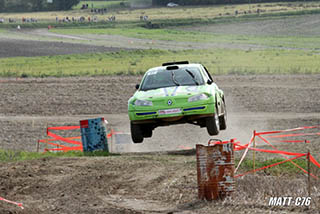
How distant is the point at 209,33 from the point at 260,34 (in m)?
7.05

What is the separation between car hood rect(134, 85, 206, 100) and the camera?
14.9m

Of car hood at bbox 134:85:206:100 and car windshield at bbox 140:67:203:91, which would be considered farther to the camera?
car windshield at bbox 140:67:203:91

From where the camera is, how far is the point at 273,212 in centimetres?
1015

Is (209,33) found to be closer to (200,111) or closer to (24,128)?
(24,128)

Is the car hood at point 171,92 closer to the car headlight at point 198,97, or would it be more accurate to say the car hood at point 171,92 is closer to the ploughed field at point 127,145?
the car headlight at point 198,97

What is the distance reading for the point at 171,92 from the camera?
14977mm

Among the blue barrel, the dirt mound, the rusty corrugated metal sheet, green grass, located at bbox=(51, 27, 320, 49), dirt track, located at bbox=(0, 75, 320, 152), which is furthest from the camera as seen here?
green grass, located at bbox=(51, 27, 320, 49)

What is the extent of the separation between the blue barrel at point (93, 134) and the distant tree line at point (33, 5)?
392 feet

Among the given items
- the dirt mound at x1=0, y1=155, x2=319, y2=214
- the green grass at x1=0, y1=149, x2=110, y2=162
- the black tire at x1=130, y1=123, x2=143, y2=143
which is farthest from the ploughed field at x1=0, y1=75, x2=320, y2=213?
the green grass at x1=0, y1=149, x2=110, y2=162

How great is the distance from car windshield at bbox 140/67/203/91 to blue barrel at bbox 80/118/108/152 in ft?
8.21

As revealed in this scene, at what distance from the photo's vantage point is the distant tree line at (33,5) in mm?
133250

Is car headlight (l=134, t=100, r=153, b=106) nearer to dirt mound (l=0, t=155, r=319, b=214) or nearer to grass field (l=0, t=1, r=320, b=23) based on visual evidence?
dirt mound (l=0, t=155, r=319, b=214)

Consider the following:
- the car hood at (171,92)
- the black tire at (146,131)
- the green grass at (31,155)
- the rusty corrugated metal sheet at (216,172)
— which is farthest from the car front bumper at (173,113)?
the green grass at (31,155)

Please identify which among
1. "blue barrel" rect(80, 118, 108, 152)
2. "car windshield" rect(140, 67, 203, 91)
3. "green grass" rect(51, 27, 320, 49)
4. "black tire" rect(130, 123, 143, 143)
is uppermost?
"car windshield" rect(140, 67, 203, 91)
